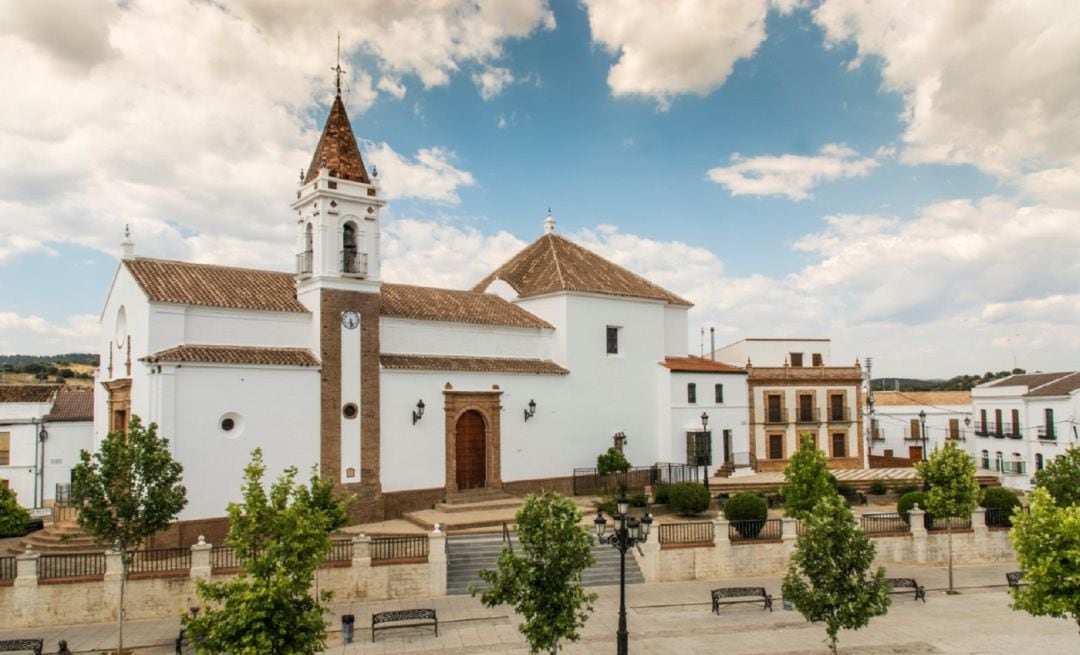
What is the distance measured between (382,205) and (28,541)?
13.5 metres

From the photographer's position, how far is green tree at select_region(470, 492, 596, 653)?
42.8 ft

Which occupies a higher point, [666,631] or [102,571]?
[102,571]

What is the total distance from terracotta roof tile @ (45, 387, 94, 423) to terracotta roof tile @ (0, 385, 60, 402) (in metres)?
0.39

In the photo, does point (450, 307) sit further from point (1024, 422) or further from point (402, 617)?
point (1024, 422)

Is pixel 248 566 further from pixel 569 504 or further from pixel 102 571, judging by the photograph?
pixel 102 571

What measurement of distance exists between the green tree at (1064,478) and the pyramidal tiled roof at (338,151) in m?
23.1

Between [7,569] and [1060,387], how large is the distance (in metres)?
41.1

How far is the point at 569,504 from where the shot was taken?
13.4 m

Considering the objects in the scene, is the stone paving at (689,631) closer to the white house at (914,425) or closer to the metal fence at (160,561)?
the metal fence at (160,561)

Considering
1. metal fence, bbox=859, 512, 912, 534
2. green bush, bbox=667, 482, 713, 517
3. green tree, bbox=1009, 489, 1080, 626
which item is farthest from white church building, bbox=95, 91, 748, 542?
green tree, bbox=1009, 489, 1080, 626

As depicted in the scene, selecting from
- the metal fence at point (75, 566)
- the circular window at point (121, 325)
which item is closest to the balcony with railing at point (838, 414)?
the circular window at point (121, 325)

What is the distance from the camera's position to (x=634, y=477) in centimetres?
2958

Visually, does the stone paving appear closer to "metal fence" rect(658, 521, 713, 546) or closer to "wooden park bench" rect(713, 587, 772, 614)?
"wooden park bench" rect(713, 587, 772, 614)

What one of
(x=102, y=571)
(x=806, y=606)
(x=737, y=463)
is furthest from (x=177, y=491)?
(x=737, y=463)
